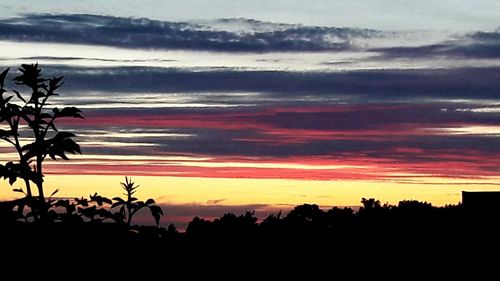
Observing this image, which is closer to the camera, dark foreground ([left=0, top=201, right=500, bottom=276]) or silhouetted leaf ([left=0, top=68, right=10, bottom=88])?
dark foreground ([left=0, top=201, right=500, bottom=276])

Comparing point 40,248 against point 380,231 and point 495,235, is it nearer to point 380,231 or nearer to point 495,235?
point 380,231

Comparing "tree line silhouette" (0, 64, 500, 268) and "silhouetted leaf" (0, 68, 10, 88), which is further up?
"silhouetted leaf" (0, 68, 10, 88)

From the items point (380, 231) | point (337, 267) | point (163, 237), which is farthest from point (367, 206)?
point (163, 237)

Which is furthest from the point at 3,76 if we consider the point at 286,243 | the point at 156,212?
the point at 286,243

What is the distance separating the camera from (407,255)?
11.3 m

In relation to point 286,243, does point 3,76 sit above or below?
above

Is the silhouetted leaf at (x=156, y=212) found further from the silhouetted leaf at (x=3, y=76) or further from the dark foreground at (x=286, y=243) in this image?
the silhouetted leaf at (x=3, y=76)

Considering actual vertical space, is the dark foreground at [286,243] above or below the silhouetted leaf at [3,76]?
below

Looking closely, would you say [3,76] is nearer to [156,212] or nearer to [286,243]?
[156,212]

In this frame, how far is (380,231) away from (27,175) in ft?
15.5

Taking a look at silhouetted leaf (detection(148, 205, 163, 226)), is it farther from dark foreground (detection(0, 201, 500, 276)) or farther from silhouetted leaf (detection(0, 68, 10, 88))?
silhouetted leaf (detection(0, 68, 10, 88))

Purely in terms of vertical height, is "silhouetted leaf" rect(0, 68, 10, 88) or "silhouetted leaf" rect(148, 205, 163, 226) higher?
"silhouetted leaf" rect(0, 68, 10, 88)

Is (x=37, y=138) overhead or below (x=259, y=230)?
overhead

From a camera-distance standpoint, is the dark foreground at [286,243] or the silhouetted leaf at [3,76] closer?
the dark foreground at [286,243]
